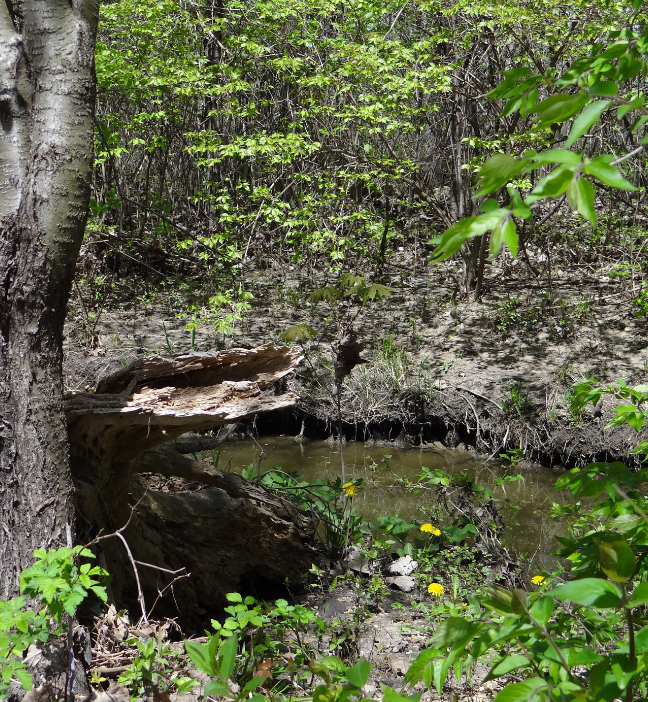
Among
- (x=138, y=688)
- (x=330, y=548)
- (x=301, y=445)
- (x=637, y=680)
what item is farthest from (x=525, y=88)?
(x=301, y=445)

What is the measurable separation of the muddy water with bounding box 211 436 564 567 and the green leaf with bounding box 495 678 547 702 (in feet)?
13.5

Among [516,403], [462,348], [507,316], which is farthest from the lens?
[507,316]

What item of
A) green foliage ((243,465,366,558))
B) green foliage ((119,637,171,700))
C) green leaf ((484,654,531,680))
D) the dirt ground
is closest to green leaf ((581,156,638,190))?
green leaf ((484,654,531,680))

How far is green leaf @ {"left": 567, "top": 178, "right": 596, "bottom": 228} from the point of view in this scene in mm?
893

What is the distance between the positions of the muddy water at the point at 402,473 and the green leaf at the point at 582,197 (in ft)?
14.6

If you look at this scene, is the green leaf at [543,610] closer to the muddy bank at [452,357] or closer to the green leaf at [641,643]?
the green leaf at [641,643]

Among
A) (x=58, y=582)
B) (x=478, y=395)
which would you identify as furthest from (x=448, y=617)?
(x=478, y=395)

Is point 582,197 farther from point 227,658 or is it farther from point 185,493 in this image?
point 185,493

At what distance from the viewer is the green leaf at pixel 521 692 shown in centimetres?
102

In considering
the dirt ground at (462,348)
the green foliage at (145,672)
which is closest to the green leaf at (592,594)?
the green foliage at (145,672)

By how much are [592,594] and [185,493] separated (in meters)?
3.24

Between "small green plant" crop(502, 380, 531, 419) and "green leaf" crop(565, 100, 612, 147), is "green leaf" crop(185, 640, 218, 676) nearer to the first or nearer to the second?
"green leaf" crop(565, 100, 612, 147)

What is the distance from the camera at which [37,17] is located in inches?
99.3

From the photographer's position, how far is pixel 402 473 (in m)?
6.66
